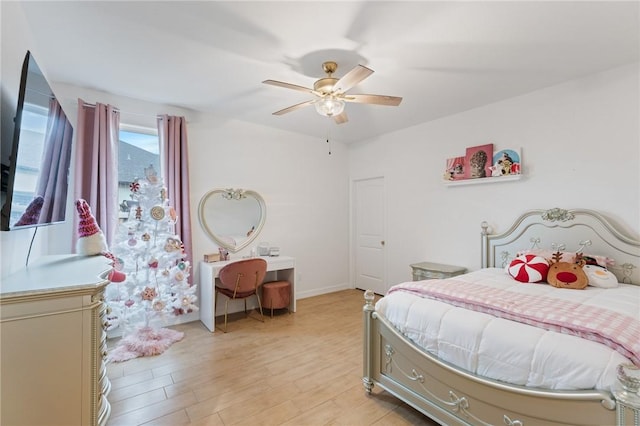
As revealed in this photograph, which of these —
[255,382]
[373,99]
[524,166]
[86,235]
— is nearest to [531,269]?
[524,166]

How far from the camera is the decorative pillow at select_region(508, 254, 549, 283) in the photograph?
260cm

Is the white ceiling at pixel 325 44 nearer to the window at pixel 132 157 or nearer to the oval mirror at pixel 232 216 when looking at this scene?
the window at pixel 132 157

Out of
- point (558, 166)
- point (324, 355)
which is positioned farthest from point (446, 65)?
point (324, 355)

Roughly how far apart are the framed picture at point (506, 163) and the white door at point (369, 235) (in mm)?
1786

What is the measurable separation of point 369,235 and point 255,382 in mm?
3245

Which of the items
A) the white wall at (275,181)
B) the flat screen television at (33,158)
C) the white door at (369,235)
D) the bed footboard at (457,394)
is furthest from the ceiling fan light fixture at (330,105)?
the white door at (369,235)

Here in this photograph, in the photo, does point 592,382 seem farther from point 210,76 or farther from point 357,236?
point 357,236

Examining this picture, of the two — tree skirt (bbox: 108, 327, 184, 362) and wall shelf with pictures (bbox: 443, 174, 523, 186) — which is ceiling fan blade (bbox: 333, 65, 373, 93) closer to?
wall shelf with pictures (bbox: 443, 174, 523, 186)

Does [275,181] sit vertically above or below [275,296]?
above

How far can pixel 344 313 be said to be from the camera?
13.2 ft

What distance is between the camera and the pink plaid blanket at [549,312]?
4.43ft

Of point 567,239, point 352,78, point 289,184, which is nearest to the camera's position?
point 352,78

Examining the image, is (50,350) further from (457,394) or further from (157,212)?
(457,394)

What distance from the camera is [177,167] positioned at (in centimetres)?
352
